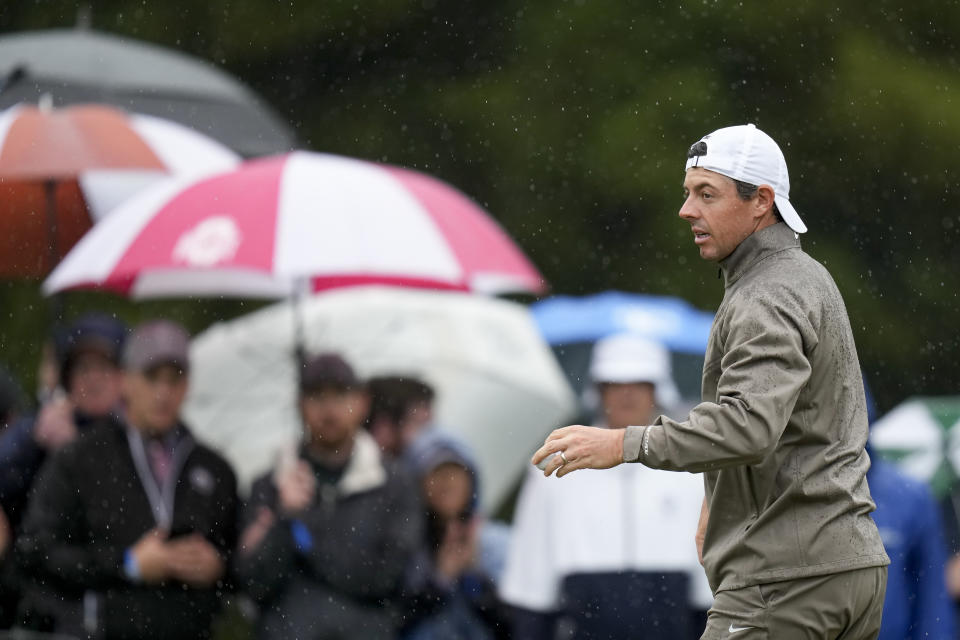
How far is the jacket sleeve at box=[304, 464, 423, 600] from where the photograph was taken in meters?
6.80

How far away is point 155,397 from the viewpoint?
7.14 m

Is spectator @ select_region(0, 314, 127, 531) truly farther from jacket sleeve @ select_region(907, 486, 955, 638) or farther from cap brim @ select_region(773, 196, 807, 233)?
cap brim @ select_region(773, 196, 807, 233)

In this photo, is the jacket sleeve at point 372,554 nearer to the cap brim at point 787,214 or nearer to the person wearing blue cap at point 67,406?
the person wearing blue cap at point 67,406

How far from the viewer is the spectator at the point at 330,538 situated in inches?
267

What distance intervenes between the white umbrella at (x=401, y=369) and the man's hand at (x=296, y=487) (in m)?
2.79

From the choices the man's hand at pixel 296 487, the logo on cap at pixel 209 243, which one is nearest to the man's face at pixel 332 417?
the man's hand at pixel 296 487

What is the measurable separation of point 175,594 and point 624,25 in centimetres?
850

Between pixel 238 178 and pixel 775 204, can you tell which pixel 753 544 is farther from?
pixel 238 178

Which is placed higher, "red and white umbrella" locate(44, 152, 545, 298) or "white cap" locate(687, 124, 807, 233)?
"white cap" locate(687, 124, 807, 233)

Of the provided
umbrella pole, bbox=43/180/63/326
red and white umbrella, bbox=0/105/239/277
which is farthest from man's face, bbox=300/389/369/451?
umbrella pole, bbox=43/180/63/326

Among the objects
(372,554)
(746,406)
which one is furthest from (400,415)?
(746,406)

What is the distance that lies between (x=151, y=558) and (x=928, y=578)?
2.91 metres

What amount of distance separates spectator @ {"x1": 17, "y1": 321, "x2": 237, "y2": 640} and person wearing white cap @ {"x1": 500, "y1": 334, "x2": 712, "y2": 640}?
1.20 m

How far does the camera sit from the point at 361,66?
1501 centimetres
